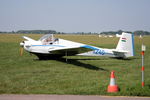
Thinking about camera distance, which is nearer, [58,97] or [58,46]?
[58,97]

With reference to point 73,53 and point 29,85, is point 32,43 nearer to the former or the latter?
point 73,53

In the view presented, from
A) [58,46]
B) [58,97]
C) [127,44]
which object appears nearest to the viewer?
[58,97]

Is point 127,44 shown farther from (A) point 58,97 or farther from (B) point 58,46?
(A) point 58,97

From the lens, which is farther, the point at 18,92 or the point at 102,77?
the point at 102,77

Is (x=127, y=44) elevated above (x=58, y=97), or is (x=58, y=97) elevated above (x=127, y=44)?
(x=127, y=44)

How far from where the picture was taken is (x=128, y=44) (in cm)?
1561

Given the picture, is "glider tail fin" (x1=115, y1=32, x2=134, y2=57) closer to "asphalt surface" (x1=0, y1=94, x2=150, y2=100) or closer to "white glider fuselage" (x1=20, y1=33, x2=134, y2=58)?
"white glider fuselage" (x1=20, y1=33, x2=134, y2=58)

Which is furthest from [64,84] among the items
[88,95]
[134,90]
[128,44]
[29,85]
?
[128,44]

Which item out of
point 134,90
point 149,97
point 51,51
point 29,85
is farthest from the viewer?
point 51,51

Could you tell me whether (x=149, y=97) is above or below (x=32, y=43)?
below

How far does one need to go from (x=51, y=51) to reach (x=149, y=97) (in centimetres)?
887

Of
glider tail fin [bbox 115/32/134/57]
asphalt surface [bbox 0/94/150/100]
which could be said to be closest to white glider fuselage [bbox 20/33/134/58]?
glider tail fin [bbox 115/32/134/57]

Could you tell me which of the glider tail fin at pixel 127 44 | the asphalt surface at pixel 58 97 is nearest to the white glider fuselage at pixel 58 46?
the glider tail fin at pixel 127 44

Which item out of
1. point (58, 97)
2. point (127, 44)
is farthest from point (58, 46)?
point (58, 97)
